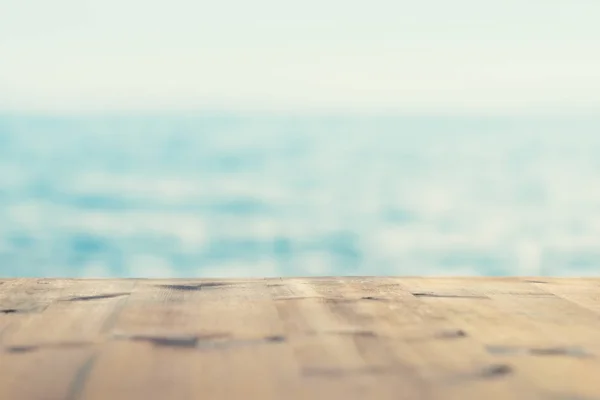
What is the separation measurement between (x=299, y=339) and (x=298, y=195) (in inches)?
100.0

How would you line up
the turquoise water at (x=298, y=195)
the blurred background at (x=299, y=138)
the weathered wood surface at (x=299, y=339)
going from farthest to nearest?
the turquoise water at (x=298, y=195), the blurred background at (x=299, y=138), the weathered wood surface at (x=299, y=339)

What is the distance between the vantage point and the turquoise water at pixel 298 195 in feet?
10.3

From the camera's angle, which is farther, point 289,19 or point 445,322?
point 289,19

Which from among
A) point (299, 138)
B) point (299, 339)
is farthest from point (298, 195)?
point (299, 339)

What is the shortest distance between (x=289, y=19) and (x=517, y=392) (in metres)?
2.49

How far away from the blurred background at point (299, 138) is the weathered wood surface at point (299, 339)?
195 cm

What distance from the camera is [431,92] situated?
9.76 feet

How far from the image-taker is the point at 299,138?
3.37 meters

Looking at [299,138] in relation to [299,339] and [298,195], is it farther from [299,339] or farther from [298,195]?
[299,339]

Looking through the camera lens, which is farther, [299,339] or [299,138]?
[299,138]

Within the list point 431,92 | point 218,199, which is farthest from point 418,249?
point 218,199

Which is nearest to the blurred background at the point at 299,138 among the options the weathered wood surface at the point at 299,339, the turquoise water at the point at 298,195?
the turquoise water at the point at 298,195

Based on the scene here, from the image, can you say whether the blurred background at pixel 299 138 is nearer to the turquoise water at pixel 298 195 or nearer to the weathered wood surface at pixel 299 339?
the turquoise water at pixel 298 195

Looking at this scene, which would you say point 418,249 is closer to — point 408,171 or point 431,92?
point 408,171
